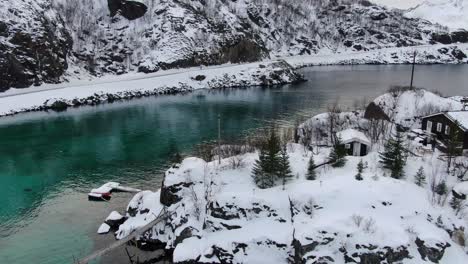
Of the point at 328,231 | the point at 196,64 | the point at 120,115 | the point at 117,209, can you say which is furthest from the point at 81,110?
the point at 328,231

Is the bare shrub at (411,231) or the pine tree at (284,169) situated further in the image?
the pine tree at (284,169)

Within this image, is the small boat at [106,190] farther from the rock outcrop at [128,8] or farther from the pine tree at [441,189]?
the rock outcrop at [128,8]

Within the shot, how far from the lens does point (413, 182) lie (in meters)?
33.8

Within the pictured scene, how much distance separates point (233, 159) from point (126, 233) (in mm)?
11279

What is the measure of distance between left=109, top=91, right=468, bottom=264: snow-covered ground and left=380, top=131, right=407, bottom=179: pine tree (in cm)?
62

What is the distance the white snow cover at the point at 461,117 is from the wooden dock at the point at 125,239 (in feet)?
100

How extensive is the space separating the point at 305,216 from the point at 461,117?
23.0m

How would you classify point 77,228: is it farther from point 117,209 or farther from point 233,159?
point 233,159

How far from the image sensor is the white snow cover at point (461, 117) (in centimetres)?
4141

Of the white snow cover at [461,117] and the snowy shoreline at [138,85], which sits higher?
the white snow cover at [461,117]

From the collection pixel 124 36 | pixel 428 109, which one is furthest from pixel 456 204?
pixel 124 36

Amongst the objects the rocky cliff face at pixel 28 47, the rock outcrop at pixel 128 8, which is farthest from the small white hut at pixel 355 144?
the rock outcrop at pixel 128 8

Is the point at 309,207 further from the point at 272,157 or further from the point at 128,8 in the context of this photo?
the point at 128,8

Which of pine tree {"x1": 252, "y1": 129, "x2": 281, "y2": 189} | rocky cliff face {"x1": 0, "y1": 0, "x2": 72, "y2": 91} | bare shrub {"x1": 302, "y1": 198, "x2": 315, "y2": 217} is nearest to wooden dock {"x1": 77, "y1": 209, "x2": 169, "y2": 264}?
pine tree {"x1": 252, "y1": 129, "x2": 281, "y2": 189}
